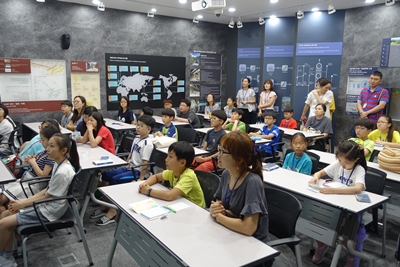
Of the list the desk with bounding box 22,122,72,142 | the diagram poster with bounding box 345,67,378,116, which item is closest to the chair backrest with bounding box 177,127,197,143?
the desk with bounding box 22,122,72,142

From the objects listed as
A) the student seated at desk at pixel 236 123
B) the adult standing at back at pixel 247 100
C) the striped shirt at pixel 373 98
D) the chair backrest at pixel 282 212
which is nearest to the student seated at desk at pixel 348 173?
the chair backrest at pixel 282 212

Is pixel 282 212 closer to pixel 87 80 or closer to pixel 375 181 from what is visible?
pixel 375 181

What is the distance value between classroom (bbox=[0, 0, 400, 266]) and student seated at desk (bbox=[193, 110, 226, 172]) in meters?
0.08

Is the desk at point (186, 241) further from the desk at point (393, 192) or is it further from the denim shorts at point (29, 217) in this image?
the desk at point (393, 192)

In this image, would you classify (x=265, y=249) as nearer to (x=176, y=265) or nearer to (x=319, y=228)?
(x=176, y=265)

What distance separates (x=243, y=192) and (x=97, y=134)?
3.00 metres

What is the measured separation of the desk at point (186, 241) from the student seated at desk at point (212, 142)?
73.4 inches

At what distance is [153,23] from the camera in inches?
324

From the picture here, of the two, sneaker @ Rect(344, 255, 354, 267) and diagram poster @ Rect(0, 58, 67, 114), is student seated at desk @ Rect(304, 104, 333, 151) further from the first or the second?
diagram poster @ Rect(0, 58, 67, 114)

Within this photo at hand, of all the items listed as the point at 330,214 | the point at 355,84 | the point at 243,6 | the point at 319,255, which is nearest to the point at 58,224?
the point at 330,214

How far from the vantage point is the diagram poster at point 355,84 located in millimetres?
7273

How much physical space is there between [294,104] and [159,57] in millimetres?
3732

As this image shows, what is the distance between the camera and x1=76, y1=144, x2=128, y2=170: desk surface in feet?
11.2

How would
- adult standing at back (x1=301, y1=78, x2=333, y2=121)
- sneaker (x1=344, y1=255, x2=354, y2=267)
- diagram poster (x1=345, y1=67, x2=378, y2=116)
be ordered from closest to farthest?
sneaker (x1=344, y1=255, x2=354, y2=267), adult standing at back (x1=301, y1=78, x2=333, y2=121), diagram poster (x1=345, y1=67, x2=378, y2=116)
